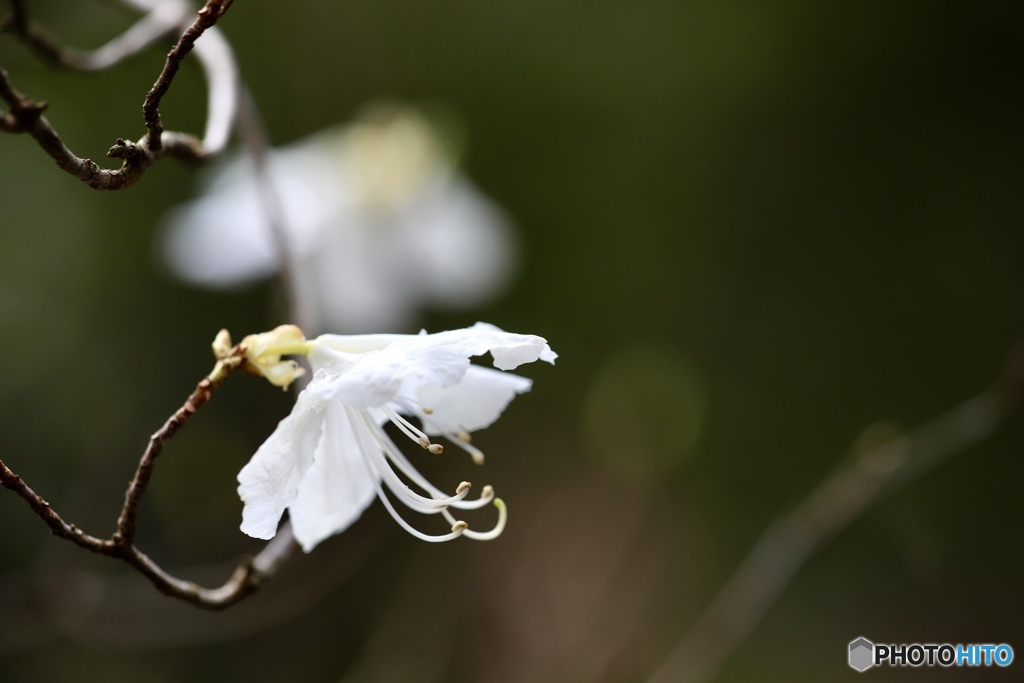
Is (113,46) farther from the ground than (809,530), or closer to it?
farther from the ground

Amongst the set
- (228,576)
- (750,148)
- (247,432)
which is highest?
(750,148)

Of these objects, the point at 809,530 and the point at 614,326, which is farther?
the point at 614,326

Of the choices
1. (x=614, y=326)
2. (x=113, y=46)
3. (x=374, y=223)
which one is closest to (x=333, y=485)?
(x=113, y=46)

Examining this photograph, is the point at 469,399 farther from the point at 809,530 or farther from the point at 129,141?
the point at 809,530

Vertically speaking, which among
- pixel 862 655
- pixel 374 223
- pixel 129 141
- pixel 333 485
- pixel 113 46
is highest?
pixel 374 223

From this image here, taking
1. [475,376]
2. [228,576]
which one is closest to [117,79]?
[228,576]

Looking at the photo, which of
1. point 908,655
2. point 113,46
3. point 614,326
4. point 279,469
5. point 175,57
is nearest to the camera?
point 175,57

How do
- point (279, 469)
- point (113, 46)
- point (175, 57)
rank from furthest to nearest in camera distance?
point (113, 46) < point (279, 469) < point (175, 57)

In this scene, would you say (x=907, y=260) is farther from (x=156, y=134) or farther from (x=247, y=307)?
(x=156, y=134)

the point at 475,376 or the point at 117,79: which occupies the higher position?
the point at 117,79
